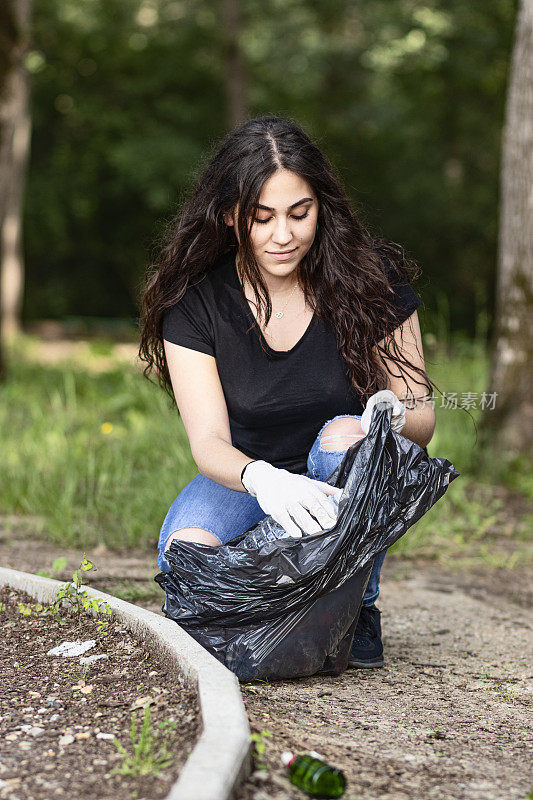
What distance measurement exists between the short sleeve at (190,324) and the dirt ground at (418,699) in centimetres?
87

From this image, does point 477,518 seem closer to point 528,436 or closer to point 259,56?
point 528,436

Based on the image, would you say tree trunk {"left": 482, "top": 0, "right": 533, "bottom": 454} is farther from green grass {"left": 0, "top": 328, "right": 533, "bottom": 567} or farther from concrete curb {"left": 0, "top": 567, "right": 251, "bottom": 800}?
concrete curb {"left": 0, "top": 567, "right": 251, "bottom": 800}

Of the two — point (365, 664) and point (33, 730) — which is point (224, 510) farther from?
point (33, 730)

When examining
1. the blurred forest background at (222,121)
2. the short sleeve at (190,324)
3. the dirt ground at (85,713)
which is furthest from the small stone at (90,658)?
the blurred forest background at (222,121)

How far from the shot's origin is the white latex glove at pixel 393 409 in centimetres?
230

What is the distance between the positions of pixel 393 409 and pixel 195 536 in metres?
0.62

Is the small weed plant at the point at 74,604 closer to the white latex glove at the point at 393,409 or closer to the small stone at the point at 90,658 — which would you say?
the small stone at the point at 90,658

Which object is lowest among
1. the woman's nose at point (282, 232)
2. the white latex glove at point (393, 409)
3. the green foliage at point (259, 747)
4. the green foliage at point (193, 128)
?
the green foliage at point (259, 747)

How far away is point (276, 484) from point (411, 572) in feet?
5.48

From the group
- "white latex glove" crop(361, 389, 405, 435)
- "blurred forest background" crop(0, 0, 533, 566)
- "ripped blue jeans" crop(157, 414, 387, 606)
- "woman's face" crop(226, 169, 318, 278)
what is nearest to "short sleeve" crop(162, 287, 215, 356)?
"woman's face" crop(226, 169, 318, 278)

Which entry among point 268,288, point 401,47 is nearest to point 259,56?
point 401,47

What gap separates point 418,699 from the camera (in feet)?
7.36

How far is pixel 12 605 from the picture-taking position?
257cm

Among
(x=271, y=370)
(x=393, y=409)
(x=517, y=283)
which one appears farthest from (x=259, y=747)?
(x=517, y=283)
